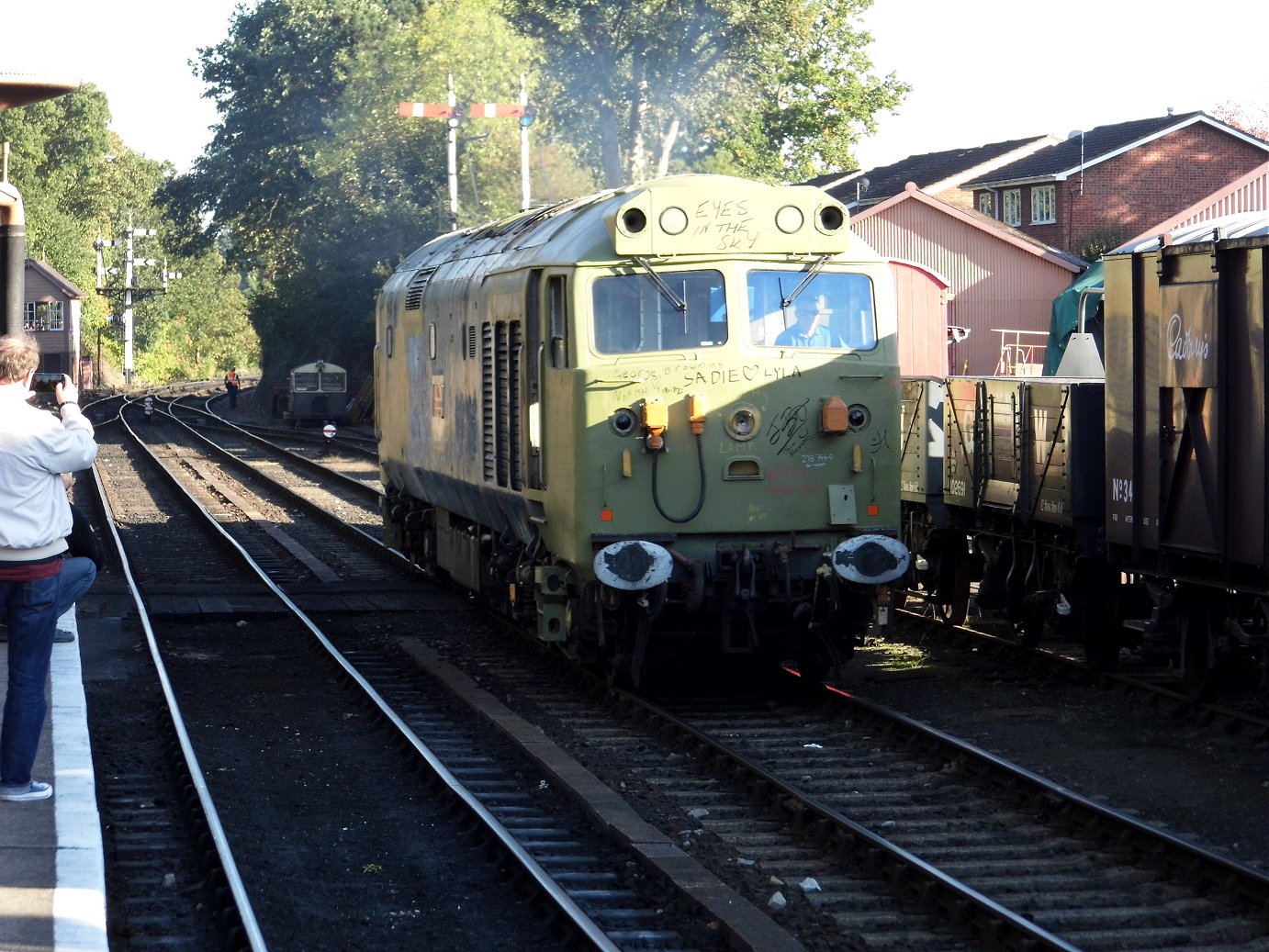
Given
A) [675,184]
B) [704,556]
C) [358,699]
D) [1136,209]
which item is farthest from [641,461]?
[1136,209]

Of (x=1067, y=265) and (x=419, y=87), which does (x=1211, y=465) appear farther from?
(x=419, y=87)

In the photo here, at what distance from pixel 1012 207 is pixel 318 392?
21598 millimetres

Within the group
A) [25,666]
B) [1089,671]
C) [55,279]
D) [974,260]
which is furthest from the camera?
[55,279]

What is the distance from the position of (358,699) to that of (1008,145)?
47.7m

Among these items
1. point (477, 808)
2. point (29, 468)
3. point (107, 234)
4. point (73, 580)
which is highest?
point (107, 234)

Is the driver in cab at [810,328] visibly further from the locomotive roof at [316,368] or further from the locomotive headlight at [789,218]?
the locomotive roof at [316,368]

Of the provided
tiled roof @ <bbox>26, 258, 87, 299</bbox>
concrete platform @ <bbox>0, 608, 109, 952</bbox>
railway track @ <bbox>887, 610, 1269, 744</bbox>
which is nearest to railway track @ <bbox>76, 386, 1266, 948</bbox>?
railway track @ <bbox>887, 610, 1269, 744</bbox>

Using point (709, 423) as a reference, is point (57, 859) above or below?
below

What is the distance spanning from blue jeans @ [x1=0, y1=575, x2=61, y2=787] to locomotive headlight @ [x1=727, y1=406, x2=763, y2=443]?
4.53 meters

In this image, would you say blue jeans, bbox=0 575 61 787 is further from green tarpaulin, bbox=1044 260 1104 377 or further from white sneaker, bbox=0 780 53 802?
green tarpaulin, bbox=1044 260 1104 377

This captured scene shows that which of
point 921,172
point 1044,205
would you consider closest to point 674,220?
point 1044,205

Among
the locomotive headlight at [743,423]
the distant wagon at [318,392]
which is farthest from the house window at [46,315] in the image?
the locomotive headlight at [743,423]

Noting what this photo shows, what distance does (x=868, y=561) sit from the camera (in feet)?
35.1

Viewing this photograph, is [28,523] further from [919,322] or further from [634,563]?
[919,322]
